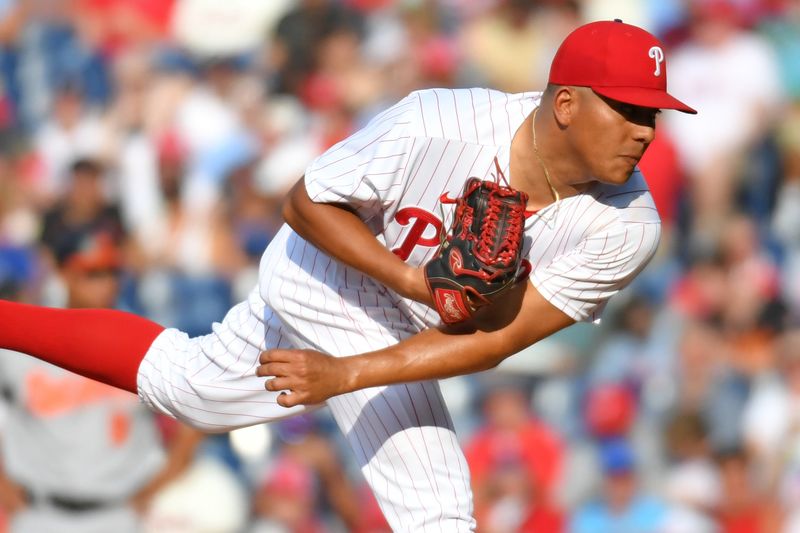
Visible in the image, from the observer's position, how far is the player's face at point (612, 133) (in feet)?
10.0

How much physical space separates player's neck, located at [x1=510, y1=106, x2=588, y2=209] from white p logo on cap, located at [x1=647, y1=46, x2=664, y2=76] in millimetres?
291

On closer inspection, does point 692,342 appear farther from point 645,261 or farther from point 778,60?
point 645,261

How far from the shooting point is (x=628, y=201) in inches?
129

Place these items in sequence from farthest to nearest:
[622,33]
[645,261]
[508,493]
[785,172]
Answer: [785,172] → [508,493] → [645,261] → [622,33]

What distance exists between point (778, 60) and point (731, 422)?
6.86 ft

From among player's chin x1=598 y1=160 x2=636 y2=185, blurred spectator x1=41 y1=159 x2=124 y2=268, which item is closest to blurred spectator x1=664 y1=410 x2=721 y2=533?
player's chin x1=598 y1=160 x2=636 y2=185

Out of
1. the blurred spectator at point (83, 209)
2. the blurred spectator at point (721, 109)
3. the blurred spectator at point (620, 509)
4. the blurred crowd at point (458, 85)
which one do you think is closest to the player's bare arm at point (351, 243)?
the blurred crowd at point (458, 85)

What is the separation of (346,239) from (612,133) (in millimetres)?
707

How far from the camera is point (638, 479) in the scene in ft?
18.8

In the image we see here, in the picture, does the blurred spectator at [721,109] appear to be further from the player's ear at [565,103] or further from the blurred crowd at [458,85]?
the player's ear at [565,103]

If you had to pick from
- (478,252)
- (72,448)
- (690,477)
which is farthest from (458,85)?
(478,252)

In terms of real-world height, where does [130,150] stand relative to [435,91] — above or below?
above

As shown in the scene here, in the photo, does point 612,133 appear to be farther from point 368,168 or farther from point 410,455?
point 410,455

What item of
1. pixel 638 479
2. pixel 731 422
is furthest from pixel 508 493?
pixel 731 422
